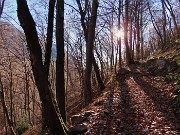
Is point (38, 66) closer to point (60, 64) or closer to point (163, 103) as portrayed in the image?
point (60, 64)

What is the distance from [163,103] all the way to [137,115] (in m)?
1.59

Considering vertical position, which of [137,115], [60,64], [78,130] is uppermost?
[60,64]

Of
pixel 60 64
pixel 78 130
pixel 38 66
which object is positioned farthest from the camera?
pixel 60 64

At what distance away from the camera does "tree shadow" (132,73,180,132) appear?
24.4 ft

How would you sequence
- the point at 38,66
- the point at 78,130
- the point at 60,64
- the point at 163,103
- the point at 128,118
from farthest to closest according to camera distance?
1. the point at 163,103
2. the point at 60,64
3. the point at 128,118
4. the point at 78,130
5. the point at 38,66

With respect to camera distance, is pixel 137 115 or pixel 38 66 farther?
pixel 137 115

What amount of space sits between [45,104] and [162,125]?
3.12m

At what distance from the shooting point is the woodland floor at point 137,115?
7105mm

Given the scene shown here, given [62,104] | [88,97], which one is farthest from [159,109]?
[88,97]

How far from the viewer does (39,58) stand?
6625 millimetres

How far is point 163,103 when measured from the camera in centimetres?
959

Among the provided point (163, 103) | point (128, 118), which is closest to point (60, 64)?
point (128, 118)

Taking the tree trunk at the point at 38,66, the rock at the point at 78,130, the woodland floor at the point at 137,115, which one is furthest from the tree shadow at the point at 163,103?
the tree trunk at the point at 38,66

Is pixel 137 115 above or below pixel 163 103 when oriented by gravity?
below
